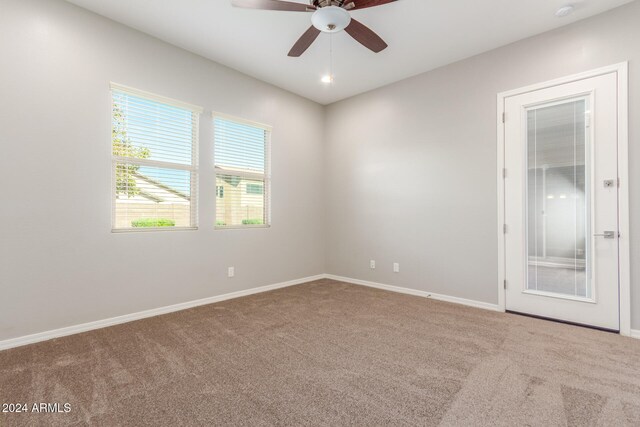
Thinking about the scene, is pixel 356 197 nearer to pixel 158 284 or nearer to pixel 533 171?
pixel 533 171

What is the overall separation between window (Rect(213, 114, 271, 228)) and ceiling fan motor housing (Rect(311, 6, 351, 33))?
7.07 ft

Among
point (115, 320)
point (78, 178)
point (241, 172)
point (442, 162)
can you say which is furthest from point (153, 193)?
point (442, 162)

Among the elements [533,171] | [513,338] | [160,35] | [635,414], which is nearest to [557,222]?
[533,171]

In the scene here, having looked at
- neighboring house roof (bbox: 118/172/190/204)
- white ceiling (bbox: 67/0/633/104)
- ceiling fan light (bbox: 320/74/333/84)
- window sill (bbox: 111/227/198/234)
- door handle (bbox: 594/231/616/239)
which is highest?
white ceiling (bbox: 67/0/633/104)

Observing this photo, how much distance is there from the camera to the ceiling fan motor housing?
2.20m

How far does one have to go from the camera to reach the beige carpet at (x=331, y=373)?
1746 mm

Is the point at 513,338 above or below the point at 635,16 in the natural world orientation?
below

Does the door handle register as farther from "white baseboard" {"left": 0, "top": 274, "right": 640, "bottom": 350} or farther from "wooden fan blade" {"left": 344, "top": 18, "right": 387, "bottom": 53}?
"wooden fan blade" {"left": 344, "top": 18, "right": 387, "bottom": 53}

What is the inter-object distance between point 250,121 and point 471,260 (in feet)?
11.6

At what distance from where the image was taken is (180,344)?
8.77 ft

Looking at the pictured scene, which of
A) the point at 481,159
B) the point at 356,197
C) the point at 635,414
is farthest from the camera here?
the point at 356,197

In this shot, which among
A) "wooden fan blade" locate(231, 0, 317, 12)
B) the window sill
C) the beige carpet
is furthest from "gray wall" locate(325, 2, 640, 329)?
the window sill

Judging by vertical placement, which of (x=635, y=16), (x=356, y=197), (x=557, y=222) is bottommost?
(x=557, y=222)

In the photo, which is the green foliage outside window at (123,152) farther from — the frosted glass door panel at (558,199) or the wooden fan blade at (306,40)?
the frosted glass door panel at (558,199)
